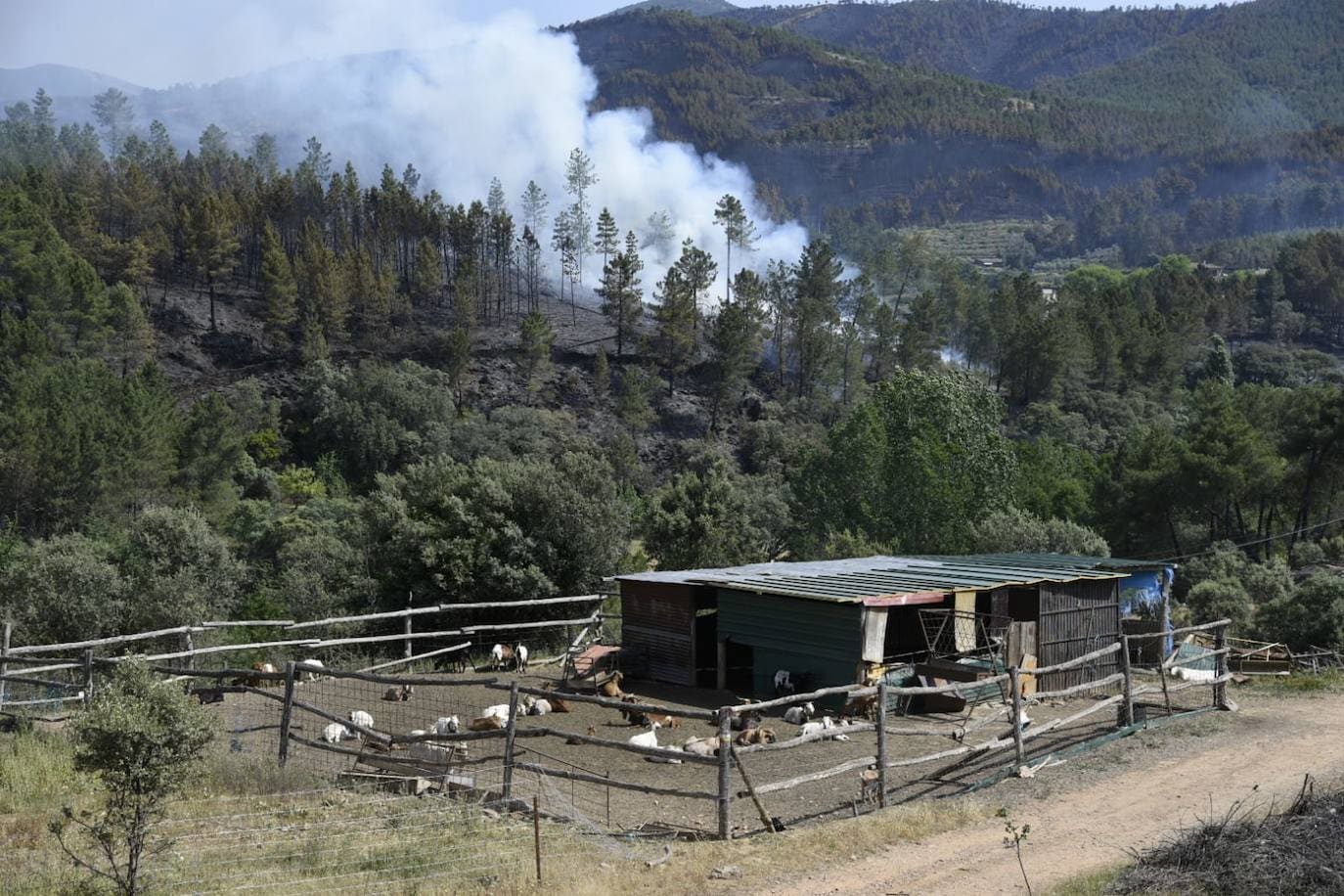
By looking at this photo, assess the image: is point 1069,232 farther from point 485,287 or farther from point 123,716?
point 123,716

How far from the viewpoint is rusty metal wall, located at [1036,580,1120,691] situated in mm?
19422

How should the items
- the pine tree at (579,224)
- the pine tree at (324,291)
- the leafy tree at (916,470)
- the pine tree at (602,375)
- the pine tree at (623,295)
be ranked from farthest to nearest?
the pine tree at (579,224), the pine tree at (623,295), the pine tree at (602,375), the pine tree at (324,291), the leafy tree at (916,470)

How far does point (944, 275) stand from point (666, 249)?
38418 millimetres

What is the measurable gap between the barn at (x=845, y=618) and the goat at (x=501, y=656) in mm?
2118

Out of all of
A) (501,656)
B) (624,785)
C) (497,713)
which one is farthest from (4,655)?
(624,785)

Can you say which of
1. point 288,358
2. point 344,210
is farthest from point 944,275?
point 288,358

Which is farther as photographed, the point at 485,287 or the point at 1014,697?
the point at 485,287

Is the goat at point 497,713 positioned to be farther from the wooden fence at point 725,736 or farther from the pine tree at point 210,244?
the pine tree at point 210,244

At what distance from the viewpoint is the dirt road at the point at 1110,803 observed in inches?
374

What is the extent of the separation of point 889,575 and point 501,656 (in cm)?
698

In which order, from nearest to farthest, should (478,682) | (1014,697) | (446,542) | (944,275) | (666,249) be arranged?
1. (478,682)
2. (1014,697)
3. (446,542)
4. (944,275)
5. (666,249)

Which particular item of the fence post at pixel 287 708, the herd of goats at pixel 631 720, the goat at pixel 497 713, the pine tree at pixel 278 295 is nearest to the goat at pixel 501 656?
the herd of goats at pixel 631 720

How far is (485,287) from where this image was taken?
3474 inches

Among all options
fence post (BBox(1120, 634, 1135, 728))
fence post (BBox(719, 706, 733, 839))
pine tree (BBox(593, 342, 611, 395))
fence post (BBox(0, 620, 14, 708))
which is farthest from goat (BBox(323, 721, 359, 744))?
pine tree (BBox(593, 342, 611, 395))
